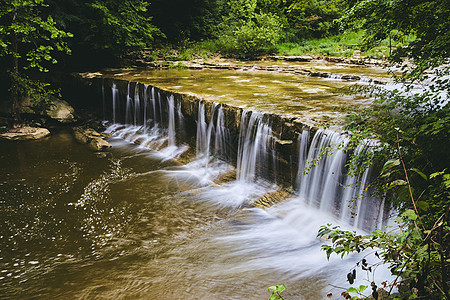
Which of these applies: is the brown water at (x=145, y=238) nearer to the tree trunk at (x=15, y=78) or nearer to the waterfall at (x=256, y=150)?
the waterfall at (x=256, y=150)

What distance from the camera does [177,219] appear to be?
5.55 meters

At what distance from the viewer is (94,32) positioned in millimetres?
12680

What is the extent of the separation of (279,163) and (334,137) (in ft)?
4.73

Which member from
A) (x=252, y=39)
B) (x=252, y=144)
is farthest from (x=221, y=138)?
(x=252, y=39)

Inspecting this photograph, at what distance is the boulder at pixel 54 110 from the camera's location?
10375 mm

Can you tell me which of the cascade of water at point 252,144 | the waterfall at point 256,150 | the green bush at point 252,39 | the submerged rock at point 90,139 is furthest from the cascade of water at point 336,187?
the green bush at point 252,39

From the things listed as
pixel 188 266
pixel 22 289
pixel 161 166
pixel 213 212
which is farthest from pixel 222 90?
pixel 22 289

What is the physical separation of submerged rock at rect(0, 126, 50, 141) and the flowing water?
514 mm

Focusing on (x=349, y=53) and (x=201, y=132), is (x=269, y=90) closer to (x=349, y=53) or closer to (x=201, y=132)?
(x=201, y=132)

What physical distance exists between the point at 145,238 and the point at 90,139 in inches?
218

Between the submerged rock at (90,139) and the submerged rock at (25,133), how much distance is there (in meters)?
0.95

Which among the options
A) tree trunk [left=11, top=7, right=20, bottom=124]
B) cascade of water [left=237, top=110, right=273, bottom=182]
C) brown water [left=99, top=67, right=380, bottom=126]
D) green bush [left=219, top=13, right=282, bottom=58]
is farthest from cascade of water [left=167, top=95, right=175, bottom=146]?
green bush [left=219, top=13, right=282, bottom=58]

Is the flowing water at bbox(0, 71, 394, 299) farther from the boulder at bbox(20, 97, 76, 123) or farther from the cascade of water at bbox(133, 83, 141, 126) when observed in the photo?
the cascade of water at bbox(133, 83, 141, 126)

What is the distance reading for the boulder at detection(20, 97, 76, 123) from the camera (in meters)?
10.4
